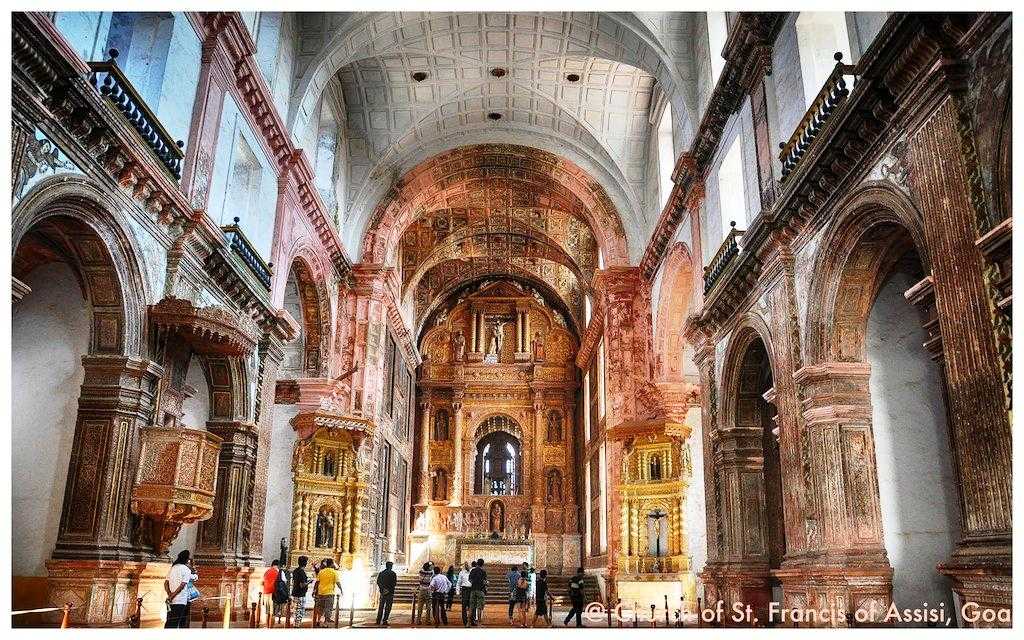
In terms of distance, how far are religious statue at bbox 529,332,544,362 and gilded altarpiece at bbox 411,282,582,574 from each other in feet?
0.13

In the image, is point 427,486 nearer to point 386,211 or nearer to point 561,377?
point 561,377

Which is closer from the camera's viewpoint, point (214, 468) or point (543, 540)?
point (214, 468)

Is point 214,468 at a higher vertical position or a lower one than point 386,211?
lower

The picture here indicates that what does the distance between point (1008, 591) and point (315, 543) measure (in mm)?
16056

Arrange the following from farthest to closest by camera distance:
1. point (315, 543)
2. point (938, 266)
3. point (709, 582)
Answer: point (315, 543) → point (709, 582) → point (938, 266)

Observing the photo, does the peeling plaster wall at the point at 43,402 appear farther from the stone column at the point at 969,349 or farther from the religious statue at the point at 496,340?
the religious statue at the point at 496,340

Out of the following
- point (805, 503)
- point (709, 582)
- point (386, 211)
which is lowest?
point (709, 582)

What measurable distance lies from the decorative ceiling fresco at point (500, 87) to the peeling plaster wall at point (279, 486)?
16.6 ft

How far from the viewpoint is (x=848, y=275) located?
9953 mm

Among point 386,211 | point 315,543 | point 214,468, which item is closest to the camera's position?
point 214,468

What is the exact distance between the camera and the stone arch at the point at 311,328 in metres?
19.4

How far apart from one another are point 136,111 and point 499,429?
23394 millimetres
